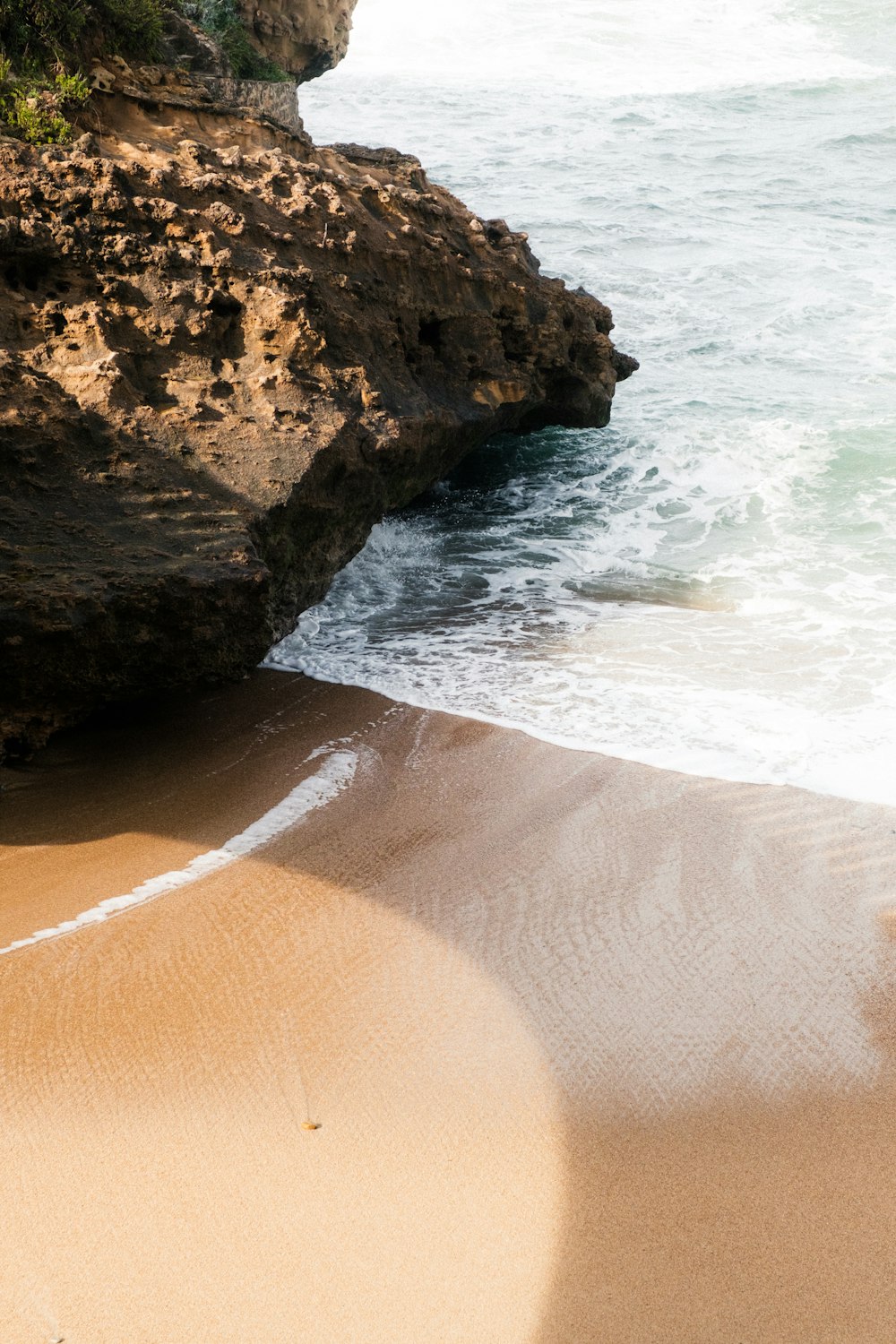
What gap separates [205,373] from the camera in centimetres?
603

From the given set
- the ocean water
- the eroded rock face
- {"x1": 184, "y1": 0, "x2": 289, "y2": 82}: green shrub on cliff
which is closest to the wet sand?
the ocean water

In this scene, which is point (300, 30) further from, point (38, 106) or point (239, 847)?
point (239, 847)

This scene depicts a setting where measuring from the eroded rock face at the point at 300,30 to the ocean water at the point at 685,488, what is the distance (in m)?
3.91

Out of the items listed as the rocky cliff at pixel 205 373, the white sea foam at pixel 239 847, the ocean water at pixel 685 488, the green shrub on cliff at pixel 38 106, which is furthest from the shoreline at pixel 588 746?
the green shrub on cliff at pixel 38 106

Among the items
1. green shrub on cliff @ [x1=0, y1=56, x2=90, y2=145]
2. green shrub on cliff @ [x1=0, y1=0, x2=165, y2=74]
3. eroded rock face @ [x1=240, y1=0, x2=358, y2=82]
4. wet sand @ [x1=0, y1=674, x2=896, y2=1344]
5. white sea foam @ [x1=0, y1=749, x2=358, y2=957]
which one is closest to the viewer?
wet sand @ [x1=0, y1=674, x2=896, y2=1344]

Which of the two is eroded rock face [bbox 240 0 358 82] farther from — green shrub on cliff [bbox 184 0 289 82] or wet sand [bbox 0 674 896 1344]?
wet sand [bbox 0 674 896 1344]

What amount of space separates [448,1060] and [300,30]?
14.4 meters

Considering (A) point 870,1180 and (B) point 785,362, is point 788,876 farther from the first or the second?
(B) point 785,362

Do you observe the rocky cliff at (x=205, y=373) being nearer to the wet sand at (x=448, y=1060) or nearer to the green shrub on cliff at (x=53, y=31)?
the green shrub on cliff at (x=53, y=31)

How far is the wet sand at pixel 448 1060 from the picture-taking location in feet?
9.63

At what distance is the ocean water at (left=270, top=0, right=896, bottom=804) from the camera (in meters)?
6.17

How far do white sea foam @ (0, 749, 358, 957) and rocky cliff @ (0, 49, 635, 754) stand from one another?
756mm

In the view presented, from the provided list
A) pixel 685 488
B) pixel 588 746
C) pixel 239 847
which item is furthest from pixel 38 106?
pixel 685 488

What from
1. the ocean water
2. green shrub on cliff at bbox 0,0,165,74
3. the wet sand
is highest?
green shrub on cliff at bbox 0,0,165,74
